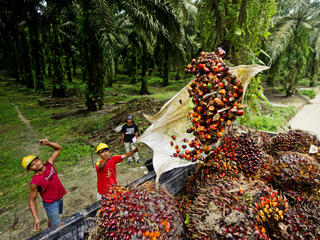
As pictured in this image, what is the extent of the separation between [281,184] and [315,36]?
16.9 metres

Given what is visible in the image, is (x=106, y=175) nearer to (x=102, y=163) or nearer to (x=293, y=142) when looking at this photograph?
(x=102, y=163)

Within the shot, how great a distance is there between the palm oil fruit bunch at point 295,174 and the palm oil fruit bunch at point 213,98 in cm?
73

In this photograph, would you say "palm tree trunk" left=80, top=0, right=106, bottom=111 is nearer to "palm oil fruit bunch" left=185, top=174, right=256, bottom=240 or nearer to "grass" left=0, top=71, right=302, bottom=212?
"grass" left=0, top=71, right=302, bottom=212

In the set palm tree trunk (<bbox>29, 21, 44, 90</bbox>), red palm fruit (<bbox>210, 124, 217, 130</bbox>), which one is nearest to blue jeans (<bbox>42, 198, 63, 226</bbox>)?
red palm fruit (<bbox>210, 124, 217, 130</bbox>)

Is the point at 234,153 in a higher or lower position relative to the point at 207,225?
higher

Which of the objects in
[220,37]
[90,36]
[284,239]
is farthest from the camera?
[90,36]

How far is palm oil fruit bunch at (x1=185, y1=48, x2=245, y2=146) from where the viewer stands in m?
1.62

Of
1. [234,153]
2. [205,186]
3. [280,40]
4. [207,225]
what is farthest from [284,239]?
[280,40]

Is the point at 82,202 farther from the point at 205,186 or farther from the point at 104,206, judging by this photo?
the point at 205,186

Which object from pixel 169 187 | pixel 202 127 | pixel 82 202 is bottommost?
pixel 82 202

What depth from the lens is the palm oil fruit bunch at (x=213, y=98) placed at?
1.62m

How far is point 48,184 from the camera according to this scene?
2469 millimetres

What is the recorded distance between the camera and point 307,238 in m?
1.34

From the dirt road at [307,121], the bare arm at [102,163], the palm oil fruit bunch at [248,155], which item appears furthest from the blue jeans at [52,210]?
the dirt road at [307,121]
